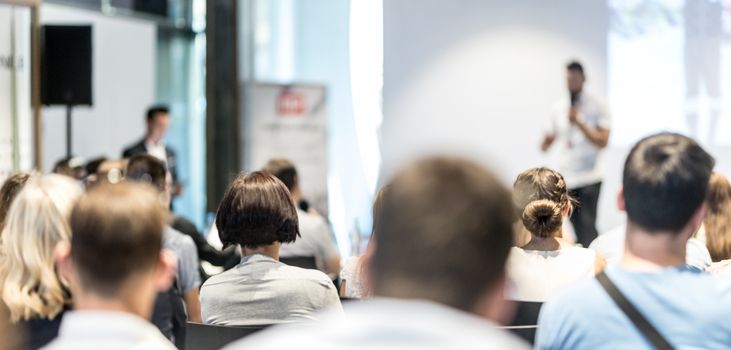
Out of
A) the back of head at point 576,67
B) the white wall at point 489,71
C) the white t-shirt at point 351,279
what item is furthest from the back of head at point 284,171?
the back of head at point 576,67

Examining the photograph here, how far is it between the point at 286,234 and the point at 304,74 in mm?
7964

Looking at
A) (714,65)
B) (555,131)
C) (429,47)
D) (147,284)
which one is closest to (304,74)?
(429,47)

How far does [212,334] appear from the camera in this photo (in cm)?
323

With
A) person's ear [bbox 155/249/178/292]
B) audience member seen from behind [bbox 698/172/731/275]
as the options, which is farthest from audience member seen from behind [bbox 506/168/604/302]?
person's ear [bbox 155/249/178/292]

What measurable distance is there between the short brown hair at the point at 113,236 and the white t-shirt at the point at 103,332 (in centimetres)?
6

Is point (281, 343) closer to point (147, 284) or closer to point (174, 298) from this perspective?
point (147, 284)

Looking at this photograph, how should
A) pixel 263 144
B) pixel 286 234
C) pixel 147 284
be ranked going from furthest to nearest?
pixel 263 144 → pixel 286 234 → pixel 147 284

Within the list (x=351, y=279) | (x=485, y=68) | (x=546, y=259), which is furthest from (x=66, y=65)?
(x=546, y=259)

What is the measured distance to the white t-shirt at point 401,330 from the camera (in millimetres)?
1247

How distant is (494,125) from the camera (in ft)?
28.3

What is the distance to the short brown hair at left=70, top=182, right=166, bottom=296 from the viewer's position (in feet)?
5.60

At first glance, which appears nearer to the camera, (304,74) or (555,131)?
(555,131)

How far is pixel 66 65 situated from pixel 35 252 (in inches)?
285

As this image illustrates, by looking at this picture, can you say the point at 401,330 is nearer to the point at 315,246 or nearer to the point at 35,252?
the point at 35,252
